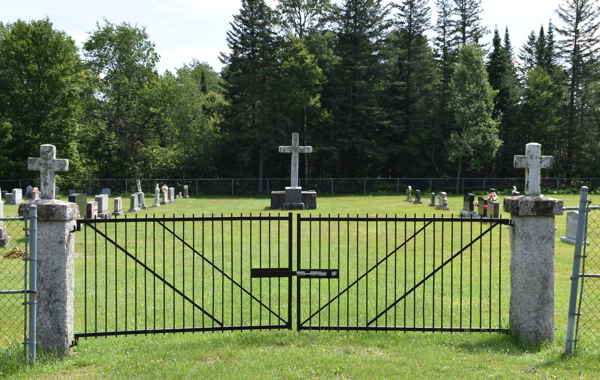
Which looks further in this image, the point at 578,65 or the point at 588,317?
the point at 578,65

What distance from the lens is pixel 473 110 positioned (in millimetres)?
45750

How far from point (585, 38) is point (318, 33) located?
24653 mm

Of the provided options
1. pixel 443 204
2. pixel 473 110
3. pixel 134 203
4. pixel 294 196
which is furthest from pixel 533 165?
pixel 473 110

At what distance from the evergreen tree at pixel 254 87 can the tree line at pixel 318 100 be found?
0.41 ft

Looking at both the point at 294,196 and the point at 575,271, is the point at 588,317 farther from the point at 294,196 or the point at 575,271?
the point at 294,196

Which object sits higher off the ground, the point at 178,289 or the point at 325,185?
the point at 325,185

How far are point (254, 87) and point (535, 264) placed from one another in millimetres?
40073

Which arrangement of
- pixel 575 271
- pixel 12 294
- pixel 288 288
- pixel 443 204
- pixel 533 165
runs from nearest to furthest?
pixel 575 271
pixel 533 165
pixel 288 288
pixel 12 294
pixel 443 204

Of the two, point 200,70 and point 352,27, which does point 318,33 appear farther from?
point 200,70

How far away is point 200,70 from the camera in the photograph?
77250mm

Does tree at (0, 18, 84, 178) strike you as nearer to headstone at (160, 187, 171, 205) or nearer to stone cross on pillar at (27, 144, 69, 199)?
headstone at (160, 187, 171, 205)

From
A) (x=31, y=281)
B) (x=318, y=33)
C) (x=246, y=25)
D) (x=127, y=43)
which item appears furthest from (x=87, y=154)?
(x=31, y=281)

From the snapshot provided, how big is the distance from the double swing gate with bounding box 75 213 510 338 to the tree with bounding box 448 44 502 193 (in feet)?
102

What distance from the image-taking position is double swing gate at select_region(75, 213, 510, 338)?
270 inches
